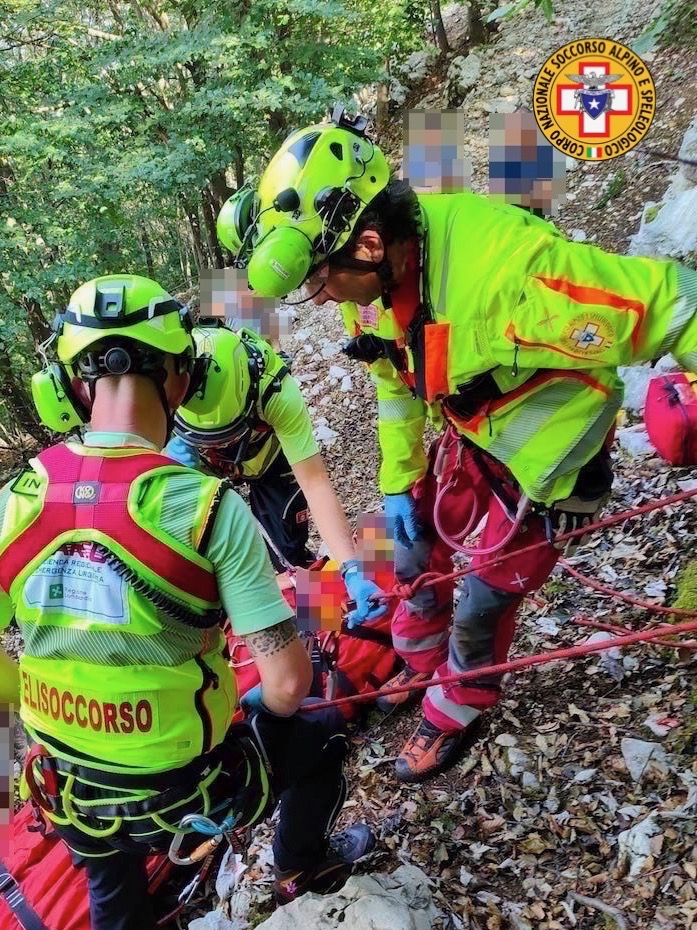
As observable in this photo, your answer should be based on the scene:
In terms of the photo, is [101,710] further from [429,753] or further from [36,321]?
[36,321]

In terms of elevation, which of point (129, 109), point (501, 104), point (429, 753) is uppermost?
point (501, 104)

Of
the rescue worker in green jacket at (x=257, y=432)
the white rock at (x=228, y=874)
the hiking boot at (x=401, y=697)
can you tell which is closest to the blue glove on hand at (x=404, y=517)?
the rescue worker in green jacket at (x=257, y=432)

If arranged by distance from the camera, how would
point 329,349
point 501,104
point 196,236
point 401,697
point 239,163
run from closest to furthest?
point 401,697
point 329,349
point 239,163
point 501,104
point 196,236

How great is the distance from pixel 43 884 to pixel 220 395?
6.68 ft

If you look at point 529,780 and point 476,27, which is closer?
point 529,780

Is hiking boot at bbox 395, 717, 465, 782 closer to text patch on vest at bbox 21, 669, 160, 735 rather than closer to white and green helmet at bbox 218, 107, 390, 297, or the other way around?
text patch on vest at bbox 21, 669, 160, 735

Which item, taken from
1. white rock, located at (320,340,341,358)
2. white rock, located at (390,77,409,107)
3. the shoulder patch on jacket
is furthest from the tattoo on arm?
white rock, located at (390,77,409,107)

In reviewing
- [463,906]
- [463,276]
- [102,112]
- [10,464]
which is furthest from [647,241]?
[10,464]

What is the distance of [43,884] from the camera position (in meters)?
2.58

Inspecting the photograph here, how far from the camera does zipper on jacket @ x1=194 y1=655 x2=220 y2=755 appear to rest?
1.87m

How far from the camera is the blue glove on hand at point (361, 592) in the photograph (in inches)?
121

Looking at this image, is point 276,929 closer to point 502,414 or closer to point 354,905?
point 354,905

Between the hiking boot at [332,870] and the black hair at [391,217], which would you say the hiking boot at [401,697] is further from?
the black hair at [391,217]

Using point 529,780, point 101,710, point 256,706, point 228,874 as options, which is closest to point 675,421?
point 529,780
